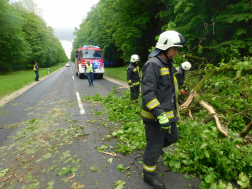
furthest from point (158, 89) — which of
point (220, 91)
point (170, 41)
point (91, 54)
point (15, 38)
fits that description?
point (15, 38)

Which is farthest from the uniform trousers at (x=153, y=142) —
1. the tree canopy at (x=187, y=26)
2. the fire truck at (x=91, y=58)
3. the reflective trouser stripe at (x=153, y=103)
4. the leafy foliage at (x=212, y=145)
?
the fire truck at (x=91, y=58)

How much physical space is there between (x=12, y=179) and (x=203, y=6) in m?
12.8

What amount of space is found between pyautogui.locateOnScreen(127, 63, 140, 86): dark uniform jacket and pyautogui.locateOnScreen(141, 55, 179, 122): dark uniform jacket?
4133mm

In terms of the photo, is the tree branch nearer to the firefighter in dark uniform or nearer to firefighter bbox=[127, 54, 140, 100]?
the firefighter in dark uniform

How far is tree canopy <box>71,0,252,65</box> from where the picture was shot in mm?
9242

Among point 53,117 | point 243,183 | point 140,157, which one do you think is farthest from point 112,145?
point 53,117

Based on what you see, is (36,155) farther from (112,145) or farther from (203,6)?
(203,6)

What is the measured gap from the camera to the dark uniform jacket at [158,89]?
232cm

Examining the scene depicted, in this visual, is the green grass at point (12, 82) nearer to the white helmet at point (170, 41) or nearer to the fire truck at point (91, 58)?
the fire truck at point (91, 58)

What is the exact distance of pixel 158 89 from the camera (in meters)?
2.43

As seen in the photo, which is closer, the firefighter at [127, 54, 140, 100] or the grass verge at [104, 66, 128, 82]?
the firefighter at [127, 54, 140, 100]

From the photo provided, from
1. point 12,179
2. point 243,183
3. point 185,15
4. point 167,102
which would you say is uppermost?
point 185,15

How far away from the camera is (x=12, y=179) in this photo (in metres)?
2.87

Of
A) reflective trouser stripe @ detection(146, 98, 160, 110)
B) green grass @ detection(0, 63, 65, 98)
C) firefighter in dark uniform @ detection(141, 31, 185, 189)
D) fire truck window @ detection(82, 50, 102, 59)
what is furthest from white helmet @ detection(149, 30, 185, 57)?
fire truck window @ detection(82, 50, 102, 59)
